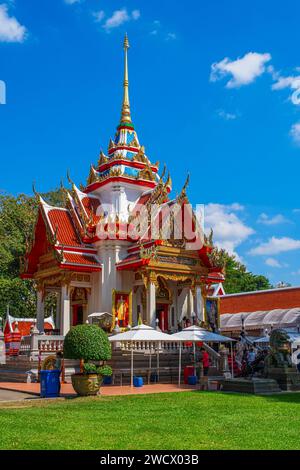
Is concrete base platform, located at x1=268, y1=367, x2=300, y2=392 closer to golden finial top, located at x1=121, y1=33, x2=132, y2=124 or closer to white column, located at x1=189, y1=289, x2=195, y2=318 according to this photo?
white column, located at x1=189, y1=289, x2=195, y2=318

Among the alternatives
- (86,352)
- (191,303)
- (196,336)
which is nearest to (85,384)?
(86,352)

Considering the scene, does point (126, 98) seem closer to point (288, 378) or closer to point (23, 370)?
point (23, 370)

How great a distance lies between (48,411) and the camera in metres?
10.9

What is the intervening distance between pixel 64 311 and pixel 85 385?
10.9 m

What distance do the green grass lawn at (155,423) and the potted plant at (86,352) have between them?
0.64m

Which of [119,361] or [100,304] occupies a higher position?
[100,304]

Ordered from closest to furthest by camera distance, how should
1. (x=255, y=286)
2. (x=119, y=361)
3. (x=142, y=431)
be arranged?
1. (x=142, y=431)
2. (x=119, y=361)
3. (x=255, y=286)

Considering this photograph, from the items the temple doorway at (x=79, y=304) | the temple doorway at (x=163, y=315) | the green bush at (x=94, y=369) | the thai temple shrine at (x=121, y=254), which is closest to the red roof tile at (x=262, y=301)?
the thai temple shrine at (x=121, y=254)

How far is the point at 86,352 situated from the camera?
1362 centimetres

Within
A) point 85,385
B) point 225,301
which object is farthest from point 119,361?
point 225,301

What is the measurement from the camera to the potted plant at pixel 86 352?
13.6 metres

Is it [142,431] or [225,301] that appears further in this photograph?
[225,301]
